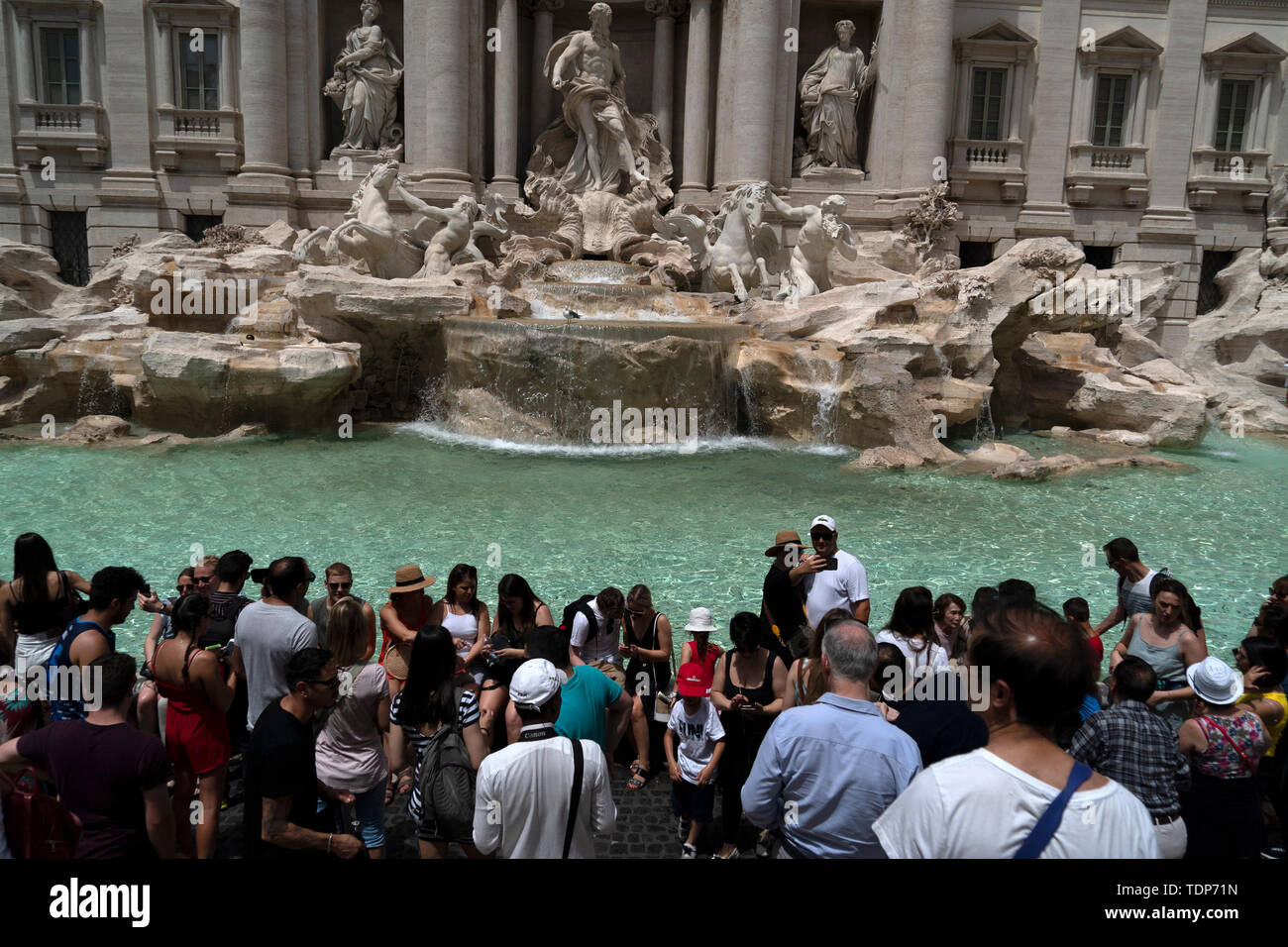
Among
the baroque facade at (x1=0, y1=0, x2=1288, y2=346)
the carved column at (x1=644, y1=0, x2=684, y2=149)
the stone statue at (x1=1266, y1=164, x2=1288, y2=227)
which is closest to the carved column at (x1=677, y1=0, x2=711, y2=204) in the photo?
the baroque facade at (x1=0, y1=0, x2=1288, y2=346)

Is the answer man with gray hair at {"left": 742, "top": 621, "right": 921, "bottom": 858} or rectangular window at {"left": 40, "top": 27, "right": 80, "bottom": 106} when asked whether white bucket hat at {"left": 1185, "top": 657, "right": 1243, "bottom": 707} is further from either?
rectangular window at {"left": 40, "top": 27, "right": 80, "bottom": 106}

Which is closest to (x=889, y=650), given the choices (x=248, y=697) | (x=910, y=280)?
(x=248, y=697)

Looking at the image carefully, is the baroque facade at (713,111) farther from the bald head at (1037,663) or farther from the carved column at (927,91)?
the bald head at (1037,663)

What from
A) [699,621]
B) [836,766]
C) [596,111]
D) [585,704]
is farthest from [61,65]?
[836,766]

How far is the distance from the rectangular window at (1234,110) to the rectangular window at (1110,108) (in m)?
1.84

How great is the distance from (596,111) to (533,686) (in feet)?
49.9

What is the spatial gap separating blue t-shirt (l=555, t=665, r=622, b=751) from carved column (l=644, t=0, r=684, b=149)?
51.6ft

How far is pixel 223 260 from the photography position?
12.9 m

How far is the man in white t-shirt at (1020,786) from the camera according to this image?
1.56 meters

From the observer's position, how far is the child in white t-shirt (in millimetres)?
3191

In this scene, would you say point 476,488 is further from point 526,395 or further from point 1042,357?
point 1042,357
